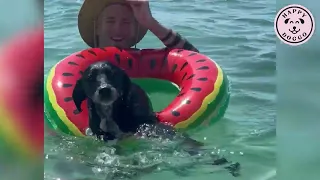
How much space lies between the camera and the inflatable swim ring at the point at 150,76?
117 inches

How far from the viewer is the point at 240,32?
2818 mm

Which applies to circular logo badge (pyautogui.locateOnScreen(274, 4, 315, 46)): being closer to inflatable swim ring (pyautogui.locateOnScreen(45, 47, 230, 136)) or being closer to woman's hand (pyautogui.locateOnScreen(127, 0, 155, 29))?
inflatable swim ring (pyautogui.locateOnScreen(45, 47, 230, 136))

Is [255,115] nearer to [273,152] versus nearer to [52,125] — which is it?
[273,152]

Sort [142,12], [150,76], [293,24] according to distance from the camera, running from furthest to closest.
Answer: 1. [150,76]
2. [142,12]
3. [293,24]

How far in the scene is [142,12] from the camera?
280 centimetres

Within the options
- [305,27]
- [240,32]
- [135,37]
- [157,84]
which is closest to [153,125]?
[157,84]

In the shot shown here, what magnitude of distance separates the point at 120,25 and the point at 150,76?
1.12ft

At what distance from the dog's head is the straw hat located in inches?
6.2

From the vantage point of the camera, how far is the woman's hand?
9.12 ft

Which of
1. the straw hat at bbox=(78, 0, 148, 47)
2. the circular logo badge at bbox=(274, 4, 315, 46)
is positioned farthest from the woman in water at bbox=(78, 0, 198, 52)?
the circular logo badge at bbox=(274, 4, 315, 46)

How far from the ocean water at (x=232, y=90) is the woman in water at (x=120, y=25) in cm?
4

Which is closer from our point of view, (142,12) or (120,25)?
(142,12)

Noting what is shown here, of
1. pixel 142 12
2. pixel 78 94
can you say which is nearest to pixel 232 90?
pixel 142 12

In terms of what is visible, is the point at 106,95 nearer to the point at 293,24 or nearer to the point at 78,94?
the point at 78,94
